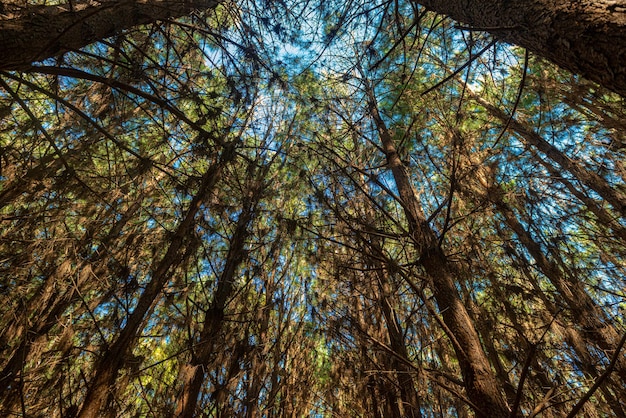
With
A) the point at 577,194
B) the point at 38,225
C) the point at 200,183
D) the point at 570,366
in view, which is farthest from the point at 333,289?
the point at 577,194

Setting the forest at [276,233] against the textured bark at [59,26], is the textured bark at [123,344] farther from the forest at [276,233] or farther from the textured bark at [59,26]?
the textured bark at [59,26]

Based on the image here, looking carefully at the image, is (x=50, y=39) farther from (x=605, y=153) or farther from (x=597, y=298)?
(x=597, y=298)

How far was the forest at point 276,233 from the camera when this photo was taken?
1.79m

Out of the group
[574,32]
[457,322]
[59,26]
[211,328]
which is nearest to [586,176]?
[457,322]

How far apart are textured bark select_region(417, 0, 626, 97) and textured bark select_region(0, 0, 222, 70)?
6.55 ft

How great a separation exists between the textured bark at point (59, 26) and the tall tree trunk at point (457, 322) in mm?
2380

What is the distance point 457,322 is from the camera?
199 centimetres

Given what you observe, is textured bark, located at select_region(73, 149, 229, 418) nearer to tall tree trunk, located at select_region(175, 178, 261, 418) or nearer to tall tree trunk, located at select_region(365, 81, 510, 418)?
tall tree trunk, located at select_region(175, 178, 261, 418)

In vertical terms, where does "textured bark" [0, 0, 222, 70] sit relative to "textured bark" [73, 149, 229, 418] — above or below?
Answer: above

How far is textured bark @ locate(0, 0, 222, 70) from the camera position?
64.6 inches

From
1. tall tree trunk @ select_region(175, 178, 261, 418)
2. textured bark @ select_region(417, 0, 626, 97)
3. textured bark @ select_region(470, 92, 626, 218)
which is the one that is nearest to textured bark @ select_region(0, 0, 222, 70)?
tall tree trunk @ select_region(175, 178, 261, 418)

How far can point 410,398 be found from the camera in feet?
9.05

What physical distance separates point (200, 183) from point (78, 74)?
3.48 feet

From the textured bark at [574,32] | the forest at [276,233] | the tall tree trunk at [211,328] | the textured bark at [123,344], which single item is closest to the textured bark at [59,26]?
the forest at [276,233]
